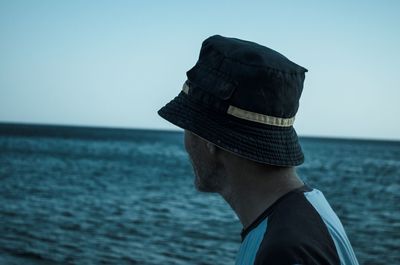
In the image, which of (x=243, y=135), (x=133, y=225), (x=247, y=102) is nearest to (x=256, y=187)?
(x=243, y=135)

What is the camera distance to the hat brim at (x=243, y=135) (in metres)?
1.91

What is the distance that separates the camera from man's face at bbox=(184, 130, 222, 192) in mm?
2041

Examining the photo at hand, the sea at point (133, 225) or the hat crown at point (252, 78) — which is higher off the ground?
the hat crown at point (252, 78)

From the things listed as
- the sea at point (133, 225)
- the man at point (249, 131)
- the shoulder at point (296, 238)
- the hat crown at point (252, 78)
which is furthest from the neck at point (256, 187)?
the sea at point (133, 225)

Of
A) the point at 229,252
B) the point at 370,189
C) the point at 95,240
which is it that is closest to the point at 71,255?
the point at 95,240

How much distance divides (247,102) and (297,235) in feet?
1.69

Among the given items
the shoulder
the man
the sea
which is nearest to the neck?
the man

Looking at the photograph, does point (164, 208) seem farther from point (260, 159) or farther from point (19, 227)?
point (260, 159)

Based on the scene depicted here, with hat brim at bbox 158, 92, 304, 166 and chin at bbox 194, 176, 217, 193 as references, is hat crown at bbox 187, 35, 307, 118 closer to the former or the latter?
hat brim at bbox 158, 92, 304, 166

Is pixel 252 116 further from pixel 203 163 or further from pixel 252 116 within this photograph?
pixel 203 163

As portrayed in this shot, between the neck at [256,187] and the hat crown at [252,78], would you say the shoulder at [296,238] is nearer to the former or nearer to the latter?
the neck at [256,187]

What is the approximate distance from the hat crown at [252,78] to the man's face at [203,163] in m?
0.20

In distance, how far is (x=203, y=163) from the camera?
2070mm

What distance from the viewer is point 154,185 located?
1192 inches
